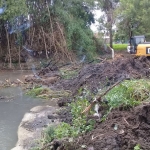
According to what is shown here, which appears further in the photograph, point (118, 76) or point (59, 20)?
point (59, 20)

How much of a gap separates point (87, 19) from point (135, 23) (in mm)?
5855

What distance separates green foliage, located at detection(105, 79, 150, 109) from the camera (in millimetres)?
6164

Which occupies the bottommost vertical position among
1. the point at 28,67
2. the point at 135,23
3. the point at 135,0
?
the point at 28,67

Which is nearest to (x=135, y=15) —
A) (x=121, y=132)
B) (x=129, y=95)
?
(x=129, y=95)

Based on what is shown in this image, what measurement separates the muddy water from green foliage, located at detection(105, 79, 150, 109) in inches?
79.7

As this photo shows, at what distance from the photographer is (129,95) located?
21.2 feet

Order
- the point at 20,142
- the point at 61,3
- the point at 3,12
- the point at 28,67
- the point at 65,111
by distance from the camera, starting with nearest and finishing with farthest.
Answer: the point at 20,142 → the point at 65,111 → the point at 3,12 → the point at 28,67 → the point at 61,3

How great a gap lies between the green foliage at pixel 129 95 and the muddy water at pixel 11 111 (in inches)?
79.7

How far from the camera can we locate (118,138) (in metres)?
4.70

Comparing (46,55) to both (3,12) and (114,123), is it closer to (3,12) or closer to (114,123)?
(3,12)

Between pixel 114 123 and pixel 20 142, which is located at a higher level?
pixel 114 123

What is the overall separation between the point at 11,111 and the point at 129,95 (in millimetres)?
3403

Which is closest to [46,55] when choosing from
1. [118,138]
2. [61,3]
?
[61,3]

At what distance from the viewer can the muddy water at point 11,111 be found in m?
6.20
